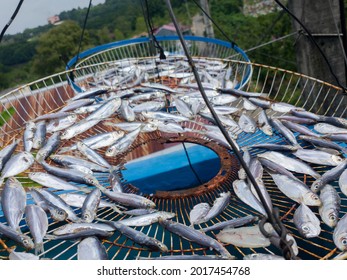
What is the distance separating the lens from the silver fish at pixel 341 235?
5.82 feet

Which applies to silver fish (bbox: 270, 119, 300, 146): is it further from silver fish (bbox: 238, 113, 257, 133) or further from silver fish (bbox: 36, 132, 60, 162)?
silver fish (bbox: 36, 132, 60, 162)

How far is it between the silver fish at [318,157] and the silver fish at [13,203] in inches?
84.1

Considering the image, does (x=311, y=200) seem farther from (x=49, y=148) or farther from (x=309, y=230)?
(x=49, y=148)

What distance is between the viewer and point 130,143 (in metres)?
3.03

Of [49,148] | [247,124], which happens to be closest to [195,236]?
[247,124]

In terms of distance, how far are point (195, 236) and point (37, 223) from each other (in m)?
1.03

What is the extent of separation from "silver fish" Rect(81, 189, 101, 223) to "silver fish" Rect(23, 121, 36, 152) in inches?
38.1

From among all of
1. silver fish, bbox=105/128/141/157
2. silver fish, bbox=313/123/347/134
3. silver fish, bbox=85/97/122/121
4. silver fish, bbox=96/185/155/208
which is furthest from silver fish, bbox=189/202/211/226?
silver fish, bbox=85/97/122/121

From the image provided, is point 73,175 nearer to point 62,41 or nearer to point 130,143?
point 130,143

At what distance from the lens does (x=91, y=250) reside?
190 cm

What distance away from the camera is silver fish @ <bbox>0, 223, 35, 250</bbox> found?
1993 millimetres
